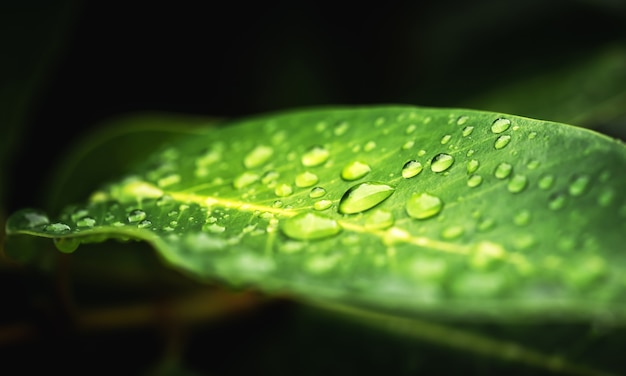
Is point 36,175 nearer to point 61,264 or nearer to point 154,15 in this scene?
point 154,15

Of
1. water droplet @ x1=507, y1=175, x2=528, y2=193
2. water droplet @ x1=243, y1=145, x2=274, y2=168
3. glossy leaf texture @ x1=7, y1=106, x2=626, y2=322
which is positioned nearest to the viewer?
glossy leaf texture @ x1=7, y1=106, x2=626, y2=322

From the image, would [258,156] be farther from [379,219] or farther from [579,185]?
[579,185]

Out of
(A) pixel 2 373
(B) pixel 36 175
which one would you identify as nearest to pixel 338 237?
(A) pixel 2 373

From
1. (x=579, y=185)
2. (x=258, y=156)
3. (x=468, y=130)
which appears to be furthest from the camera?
(x=258, y=156)

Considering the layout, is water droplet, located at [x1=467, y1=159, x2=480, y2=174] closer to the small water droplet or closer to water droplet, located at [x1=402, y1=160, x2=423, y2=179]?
water droplet, located at [x1=402, y1=160, x2=423, y2=179]

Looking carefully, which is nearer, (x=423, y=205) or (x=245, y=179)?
(x=423, y=205)

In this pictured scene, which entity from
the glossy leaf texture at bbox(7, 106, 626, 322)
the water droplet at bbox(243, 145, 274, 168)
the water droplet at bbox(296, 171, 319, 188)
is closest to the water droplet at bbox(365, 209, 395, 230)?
the glossy leaf texture at bbox(7, 106, 626, 322)

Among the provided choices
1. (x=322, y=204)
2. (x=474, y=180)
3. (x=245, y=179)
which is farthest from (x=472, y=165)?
(x=245, y=179)
